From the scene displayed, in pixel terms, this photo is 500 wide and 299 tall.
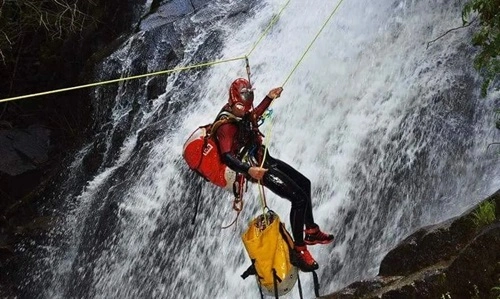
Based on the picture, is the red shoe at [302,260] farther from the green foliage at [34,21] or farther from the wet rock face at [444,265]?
the green foliage at [34,21]

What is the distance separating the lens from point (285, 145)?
8531 millimetres

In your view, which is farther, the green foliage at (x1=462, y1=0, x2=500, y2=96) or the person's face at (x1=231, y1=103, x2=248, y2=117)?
the green foliage at (x1=462, y1=0, x2=500, y2=96)

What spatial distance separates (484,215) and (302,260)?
1614mm

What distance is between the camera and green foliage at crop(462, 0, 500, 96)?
639 cm

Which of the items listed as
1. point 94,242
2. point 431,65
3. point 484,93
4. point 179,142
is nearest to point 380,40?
point 431,65

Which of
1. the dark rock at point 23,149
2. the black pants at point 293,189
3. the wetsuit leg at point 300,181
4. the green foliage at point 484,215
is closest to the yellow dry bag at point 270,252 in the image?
the black pants at point 293,189

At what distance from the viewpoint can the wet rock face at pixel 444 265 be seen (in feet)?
14.7

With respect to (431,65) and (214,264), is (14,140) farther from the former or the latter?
(431,65)

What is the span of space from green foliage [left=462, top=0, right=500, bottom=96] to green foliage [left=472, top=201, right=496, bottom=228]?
1862mm

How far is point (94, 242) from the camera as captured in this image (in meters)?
9.91

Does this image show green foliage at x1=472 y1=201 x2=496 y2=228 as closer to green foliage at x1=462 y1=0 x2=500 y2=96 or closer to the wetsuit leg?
the wetsuit leg

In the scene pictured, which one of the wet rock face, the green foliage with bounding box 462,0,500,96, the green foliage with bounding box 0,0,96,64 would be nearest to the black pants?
the wet rock face

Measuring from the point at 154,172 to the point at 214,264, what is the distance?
220 centimetres

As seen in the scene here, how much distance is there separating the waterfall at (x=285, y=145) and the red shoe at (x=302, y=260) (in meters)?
1.23
